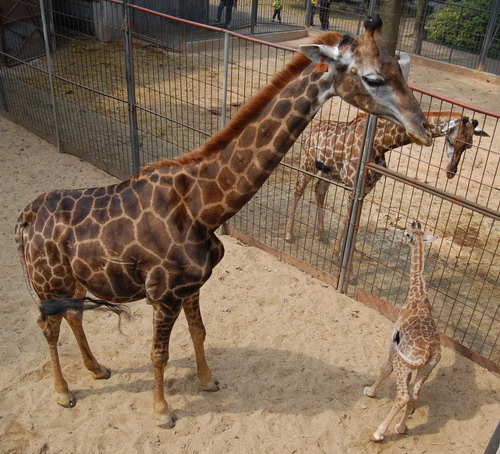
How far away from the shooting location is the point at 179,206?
421 centimetres

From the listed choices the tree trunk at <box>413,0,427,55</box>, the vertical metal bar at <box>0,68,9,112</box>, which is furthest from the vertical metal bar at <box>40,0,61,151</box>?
the tree trunk at <box>413,0,427,55</box>

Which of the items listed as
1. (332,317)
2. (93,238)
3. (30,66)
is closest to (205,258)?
(93,238)

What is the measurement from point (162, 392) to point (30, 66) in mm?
7292

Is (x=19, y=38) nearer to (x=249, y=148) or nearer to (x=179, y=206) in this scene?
(x=179, y=206)

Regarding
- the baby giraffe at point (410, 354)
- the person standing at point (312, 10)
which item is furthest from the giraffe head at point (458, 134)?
the person standing at point (312, 10)

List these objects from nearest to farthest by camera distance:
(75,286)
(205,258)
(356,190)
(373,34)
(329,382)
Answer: (373,34), (205,258), (75,286), (329,382), (356,190)

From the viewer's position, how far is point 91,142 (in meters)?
9.66

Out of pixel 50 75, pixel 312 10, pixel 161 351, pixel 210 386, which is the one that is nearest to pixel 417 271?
pixel 210 386

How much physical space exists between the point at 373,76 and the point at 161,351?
2.85 meters

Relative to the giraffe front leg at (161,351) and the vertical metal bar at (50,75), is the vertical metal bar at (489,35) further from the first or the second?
the giraffe front leg at (161,351)

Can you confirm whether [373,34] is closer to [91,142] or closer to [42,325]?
[42,325]

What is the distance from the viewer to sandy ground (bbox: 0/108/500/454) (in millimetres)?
4676

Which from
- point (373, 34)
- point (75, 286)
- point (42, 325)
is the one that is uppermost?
point (373, 34)

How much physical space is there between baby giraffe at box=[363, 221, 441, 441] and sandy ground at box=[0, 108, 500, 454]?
0.27 m
